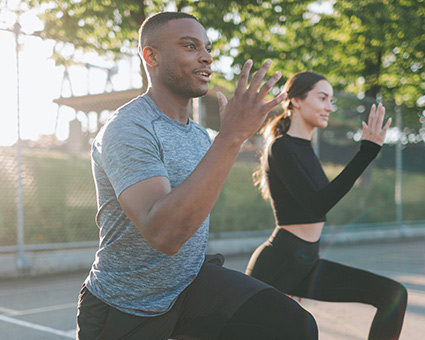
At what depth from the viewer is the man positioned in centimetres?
169

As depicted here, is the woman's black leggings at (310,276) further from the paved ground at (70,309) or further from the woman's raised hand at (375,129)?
the paved ground at (70,309)

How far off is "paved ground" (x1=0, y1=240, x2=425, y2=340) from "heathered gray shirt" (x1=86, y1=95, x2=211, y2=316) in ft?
9.72

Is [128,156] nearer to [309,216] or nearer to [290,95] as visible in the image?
[309,216]

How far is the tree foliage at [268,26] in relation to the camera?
9.50 m

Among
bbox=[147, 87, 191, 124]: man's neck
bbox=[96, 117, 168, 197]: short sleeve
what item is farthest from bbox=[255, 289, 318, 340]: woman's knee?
bbox=[147, 87, 191, 124]: man's neck

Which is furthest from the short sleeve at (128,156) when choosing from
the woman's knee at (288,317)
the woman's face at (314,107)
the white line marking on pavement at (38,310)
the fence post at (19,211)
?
the fence post at (19,211)

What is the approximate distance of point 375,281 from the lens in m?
3.13

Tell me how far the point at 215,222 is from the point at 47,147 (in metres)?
3.76

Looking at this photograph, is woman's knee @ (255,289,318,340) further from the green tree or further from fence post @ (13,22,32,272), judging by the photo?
the green tree

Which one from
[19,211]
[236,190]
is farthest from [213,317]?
[236,190]

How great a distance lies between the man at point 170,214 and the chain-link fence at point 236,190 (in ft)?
19.5

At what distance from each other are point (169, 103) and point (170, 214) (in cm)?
70

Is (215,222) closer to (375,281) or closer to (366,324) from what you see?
(366,324)

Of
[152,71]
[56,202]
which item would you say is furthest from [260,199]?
[152,71]
